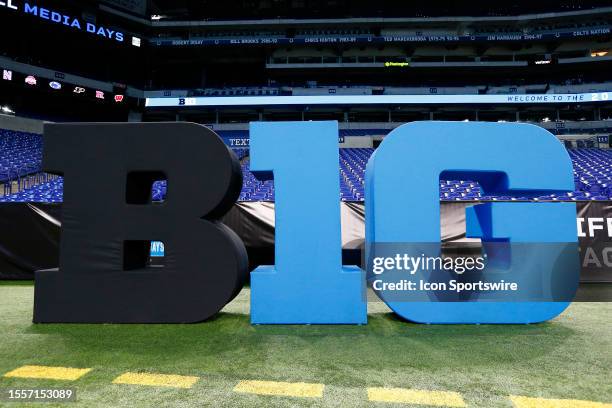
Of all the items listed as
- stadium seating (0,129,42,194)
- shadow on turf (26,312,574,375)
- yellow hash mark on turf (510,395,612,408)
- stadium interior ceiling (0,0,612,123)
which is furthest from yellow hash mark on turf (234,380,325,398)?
stadium interior ceiling (0,0,612,123)

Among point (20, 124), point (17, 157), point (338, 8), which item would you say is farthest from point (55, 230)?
point (338, 8)

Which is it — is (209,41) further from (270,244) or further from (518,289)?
(518,289)

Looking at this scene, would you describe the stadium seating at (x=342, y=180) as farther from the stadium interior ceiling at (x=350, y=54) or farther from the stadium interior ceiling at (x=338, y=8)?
the stadium interior ceiling at (x=338, y=8)

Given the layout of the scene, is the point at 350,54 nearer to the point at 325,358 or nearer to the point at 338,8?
the point at 338,8

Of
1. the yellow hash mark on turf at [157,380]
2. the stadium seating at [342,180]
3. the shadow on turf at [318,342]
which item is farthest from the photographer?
the stadium seating at [342,180]

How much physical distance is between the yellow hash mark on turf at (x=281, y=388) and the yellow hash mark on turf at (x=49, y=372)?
97 centimetres

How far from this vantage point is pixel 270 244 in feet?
19.6

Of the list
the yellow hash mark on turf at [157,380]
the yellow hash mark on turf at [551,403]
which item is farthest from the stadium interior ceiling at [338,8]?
the yellow hash mark on turf at [551,403]

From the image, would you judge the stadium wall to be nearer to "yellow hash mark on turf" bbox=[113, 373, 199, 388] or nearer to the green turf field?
the green turf field

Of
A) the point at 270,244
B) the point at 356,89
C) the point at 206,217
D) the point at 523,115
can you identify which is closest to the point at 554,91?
the point at 523,115

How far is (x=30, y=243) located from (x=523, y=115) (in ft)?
96.0

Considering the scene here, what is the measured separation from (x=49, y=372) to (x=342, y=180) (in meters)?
10.7

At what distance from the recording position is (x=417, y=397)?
183cm

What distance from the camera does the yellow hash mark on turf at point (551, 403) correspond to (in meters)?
1.73
